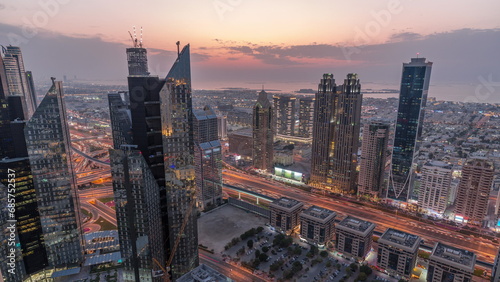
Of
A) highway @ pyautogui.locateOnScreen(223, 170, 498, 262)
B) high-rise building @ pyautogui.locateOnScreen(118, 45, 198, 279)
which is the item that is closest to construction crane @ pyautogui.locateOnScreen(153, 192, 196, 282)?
high-rise building @ pyautogui.locateOnScreen(118, 45, 198, 279)

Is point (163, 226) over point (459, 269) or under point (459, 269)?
over

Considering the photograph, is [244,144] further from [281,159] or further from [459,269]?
[459,269]

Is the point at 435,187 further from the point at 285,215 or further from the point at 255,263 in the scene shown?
the point at 255,263

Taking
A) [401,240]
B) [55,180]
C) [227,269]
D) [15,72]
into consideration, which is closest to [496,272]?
[401,240]

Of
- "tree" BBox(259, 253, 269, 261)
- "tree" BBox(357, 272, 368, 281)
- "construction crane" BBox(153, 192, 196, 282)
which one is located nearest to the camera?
"construction crane" BBox(153, 192, 196, 282)

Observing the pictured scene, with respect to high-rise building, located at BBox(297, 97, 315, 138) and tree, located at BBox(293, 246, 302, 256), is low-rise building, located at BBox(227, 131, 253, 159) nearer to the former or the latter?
high-rise building, located at BBox(297, 97, 315, 138)

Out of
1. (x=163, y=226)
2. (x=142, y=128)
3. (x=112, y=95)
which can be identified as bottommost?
(x=163, y=226)

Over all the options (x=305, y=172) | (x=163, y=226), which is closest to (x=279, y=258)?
(x=163, y=226)
